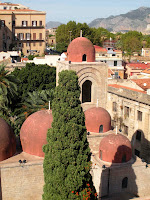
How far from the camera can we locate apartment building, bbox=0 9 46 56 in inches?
2395

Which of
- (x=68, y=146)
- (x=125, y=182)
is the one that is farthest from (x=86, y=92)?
(x=68, y=146)

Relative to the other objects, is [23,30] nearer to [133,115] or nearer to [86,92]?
[86,92]

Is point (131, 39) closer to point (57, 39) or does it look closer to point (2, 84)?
point (57, 39)

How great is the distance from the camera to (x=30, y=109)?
28.5 m

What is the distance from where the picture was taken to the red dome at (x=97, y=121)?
21812mm

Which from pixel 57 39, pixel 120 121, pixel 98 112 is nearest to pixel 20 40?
pixel 57 39

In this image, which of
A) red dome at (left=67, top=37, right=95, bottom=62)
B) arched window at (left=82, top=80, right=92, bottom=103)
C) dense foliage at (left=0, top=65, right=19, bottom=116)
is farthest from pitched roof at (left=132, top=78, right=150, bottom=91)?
dense foliage at (left=0, top=65, right=19, bottom=116)

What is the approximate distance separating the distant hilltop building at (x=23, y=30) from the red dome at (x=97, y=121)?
141 feet

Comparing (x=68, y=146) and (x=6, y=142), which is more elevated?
(x=68, y=146)

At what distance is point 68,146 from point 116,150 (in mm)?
6883

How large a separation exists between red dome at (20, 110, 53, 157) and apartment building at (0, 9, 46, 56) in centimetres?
4693

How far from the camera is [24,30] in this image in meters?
62.9

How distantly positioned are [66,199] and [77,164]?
1.47 metres

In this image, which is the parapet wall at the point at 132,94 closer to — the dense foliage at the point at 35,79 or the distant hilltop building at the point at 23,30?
the dense foliage at the point at 35,79
